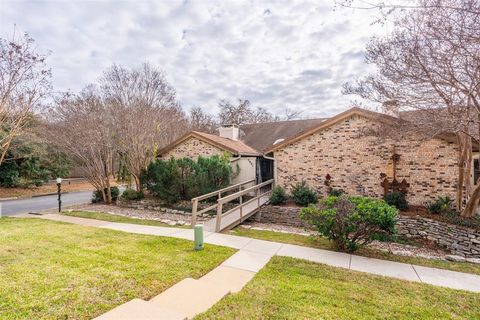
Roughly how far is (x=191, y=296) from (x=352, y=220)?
14.3 feet

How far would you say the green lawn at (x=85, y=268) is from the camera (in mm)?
3387

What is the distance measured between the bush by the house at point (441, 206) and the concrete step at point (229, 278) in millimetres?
8592

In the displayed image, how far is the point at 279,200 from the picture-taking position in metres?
12.1

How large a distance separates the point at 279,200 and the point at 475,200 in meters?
7.13

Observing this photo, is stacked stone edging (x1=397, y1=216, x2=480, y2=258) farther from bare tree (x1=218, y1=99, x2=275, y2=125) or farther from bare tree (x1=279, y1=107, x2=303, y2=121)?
bare tree (x1=279, y1=107, x2=303, y2=121)

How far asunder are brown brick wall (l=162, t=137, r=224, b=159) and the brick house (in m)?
0.06

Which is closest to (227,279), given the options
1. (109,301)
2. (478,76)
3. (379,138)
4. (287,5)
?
(109,301)

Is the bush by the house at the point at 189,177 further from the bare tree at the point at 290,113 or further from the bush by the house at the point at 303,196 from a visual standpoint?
the bare tree at the point at 290,113

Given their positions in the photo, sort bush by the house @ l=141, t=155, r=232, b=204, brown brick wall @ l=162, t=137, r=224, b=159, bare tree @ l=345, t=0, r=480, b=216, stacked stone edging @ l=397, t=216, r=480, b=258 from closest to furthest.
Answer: bare tree @ l=345, t=0, r=480, b=216, stacked stone edging @ l=397, t=216, r=480, b=258, bush by the house @ l=141, t=155, r=232, b=204, brown brick wall @ l=162, t=137, r=224, b=159

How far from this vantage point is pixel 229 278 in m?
4.62

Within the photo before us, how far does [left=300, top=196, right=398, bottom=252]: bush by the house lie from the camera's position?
6102 mm

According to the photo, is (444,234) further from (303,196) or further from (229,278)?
(229,278)

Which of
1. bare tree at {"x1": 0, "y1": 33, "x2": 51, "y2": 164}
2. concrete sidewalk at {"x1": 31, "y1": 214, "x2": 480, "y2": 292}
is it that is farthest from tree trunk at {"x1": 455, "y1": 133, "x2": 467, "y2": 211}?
bare tree at {"x1": 0, "y1": 33, "x2": 51, "y2": 164}

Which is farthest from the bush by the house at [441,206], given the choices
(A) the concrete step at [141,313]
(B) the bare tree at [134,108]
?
(B) the bare tree at [134,108]
